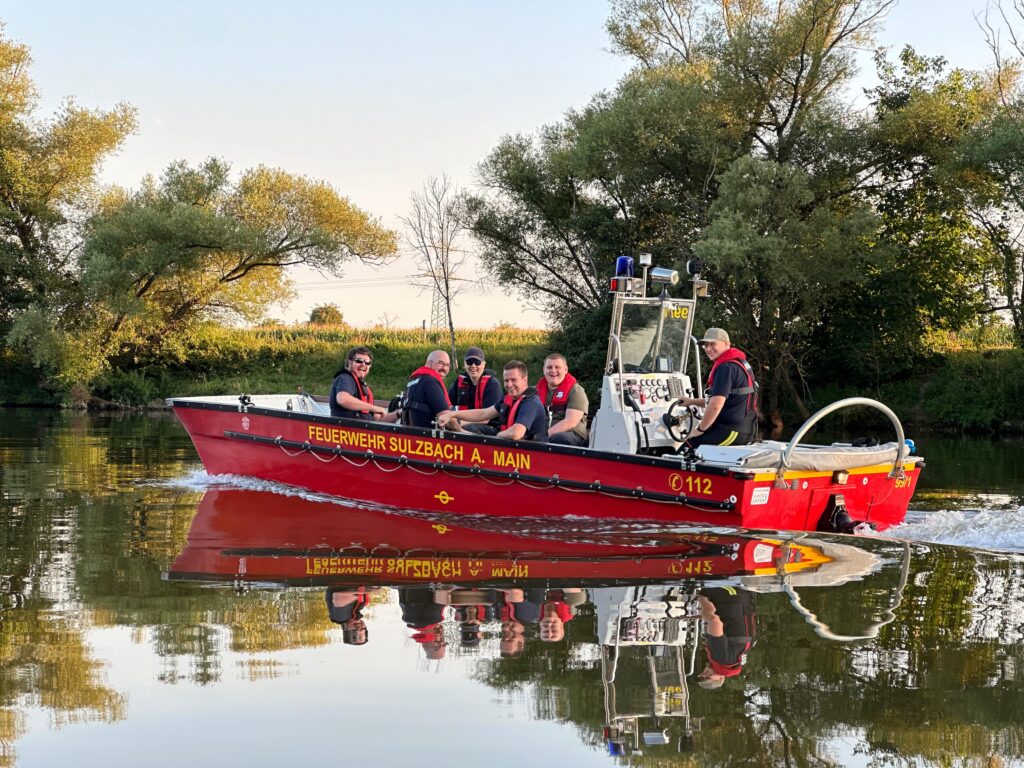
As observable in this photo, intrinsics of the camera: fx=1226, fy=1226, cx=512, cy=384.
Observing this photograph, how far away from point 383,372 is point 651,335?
83.5 ft

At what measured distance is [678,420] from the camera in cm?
1030

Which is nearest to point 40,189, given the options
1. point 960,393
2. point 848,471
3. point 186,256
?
point 186,256

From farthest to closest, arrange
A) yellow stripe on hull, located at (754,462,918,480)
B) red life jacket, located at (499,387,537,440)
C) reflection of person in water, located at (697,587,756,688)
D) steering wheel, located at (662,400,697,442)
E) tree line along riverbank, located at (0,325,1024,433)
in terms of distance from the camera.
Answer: tree line along riverbank, located at (0,325,1024,433), red life jacket, located at (499,387,537,440), steering wheel, located at (662,400,697,442), yellow stripe on hull, located at (754,462,918,480), reflection of person in water, located at (697,587,756,688)

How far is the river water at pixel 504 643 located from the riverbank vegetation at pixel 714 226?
1253 cm

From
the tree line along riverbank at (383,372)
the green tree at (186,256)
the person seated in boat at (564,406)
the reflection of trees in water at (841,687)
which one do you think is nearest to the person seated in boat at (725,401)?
the person seated in boat at (564,406)

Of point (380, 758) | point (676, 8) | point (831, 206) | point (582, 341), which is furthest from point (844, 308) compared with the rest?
point (380, 758)

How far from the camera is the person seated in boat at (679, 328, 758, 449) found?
9.71 metres

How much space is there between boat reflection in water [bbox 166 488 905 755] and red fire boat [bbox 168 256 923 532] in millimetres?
204

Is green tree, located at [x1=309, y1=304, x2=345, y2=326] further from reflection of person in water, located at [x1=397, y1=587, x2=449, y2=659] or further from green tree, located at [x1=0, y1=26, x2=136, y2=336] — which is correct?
reflection of person in water, located at [x1=397, y1=587, x2=449, y2=659]

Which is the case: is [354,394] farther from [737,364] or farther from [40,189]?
[40,189]

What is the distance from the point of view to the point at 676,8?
3409 cm

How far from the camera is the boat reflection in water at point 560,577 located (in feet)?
18.3

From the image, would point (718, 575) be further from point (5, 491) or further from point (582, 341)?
point (582, 341)

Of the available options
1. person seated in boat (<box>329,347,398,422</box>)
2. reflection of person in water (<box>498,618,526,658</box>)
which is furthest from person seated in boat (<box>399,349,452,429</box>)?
reflection of person in water (<box>498,618,526,658</box>)
